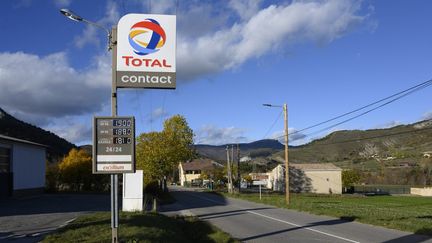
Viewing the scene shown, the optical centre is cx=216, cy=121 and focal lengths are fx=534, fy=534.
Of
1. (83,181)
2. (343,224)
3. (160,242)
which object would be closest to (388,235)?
(343,224)

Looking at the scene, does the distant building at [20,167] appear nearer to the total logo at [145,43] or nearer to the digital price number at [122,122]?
the total logo at [145,43]

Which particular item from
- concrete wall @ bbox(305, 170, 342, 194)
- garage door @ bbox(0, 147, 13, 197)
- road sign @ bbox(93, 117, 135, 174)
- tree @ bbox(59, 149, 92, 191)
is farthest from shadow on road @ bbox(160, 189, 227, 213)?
concrete wall @ bbox(305, 170, 342, 194)

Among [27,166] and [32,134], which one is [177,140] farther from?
[32,134]

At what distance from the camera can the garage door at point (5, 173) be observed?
145ft

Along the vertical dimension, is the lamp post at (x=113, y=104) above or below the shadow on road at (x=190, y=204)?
above

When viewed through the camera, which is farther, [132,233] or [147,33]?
[132,233]

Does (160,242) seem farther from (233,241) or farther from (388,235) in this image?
(388,235)

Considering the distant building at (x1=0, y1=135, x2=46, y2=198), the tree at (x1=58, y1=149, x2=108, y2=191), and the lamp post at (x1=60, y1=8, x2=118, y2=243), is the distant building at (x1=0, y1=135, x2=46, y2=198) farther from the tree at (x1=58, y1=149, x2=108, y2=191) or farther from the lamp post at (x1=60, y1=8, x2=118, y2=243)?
the lamp post at (x1=60, y1=8, x2=118, y2=243)

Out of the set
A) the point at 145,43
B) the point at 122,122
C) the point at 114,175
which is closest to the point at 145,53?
the point at 145,43

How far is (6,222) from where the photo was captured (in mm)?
21812

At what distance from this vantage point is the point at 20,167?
48.7 meters

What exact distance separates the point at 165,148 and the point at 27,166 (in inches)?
931

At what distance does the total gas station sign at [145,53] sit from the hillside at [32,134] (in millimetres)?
71700

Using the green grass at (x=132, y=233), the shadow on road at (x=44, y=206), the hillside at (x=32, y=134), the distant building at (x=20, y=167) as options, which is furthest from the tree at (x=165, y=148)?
the green grass at (x=132, y=233)
